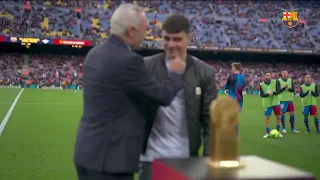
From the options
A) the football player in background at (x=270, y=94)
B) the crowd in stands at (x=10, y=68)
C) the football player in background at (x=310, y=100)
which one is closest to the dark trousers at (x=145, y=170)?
the football player in background at (x=270, y=94)

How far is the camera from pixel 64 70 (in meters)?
45.4

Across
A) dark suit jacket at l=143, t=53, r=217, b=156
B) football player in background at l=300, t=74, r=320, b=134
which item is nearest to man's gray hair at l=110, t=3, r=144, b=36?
dark suit jacket at l=143, t=53, r=217, b=156

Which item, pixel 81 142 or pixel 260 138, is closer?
pixel 81 142

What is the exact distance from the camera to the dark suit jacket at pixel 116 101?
9.71 ft

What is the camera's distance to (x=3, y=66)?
144 feet

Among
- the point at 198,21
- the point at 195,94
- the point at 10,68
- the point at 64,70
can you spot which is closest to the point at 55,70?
the point at 64,70

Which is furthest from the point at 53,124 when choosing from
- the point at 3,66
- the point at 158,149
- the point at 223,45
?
the point at 223,45

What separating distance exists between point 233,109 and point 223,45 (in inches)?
1899

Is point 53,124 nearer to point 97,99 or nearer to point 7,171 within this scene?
point 7,171

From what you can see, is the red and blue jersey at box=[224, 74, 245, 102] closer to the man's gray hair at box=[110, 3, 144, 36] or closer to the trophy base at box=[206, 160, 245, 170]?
the man's gray hair at box=[110, 3, 144, 36]

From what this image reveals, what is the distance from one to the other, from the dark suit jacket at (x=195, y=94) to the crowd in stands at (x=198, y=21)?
4337 centimetres

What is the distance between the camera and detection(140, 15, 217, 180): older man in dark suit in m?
3.40

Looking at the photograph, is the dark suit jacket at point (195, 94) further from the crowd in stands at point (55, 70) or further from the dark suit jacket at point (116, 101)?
the crowd in stands at point (55, 70)

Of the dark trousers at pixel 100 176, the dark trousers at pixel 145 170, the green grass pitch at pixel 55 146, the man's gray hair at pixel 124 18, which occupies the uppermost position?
the man's gray hair at pixel 124 18
